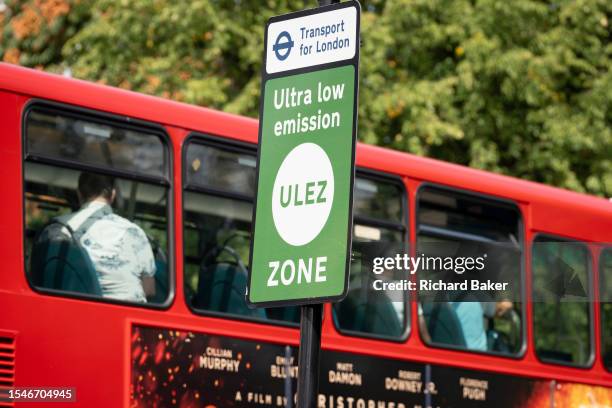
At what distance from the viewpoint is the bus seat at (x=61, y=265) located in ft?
26.1

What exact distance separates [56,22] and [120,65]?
313 centimetres

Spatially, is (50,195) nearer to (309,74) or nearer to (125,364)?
(125,364)

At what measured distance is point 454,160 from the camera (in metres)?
17.3

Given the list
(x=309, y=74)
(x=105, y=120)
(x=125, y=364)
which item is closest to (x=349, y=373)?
(x=125, y=364)

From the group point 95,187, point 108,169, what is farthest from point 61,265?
point 108,169

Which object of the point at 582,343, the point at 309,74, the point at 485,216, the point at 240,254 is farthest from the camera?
the point at 582,343

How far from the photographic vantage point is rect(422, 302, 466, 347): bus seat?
10.2 meters

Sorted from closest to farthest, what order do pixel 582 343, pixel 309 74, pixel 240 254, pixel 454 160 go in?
pixel 309 74, pixel 240 254, pixel 582 343, pixel 454 160

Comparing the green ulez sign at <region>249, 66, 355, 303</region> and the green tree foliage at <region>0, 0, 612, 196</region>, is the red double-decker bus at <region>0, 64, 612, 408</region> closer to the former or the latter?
the green ulez sign at <region>249, 66, 355, 303</region>

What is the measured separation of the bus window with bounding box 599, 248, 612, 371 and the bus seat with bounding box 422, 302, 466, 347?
2.02m

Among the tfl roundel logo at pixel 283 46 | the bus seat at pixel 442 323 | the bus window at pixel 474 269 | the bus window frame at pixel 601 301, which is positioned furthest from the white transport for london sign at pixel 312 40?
the bus window frame at pixel 601 301

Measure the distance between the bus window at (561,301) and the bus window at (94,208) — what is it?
12.9 ft

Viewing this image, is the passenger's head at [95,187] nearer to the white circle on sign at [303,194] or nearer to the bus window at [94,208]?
the bus window at [94,208]

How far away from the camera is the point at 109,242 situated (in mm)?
8352
